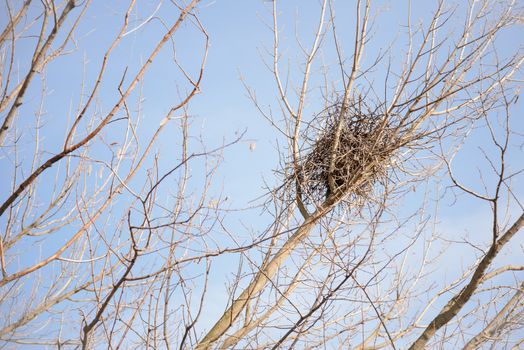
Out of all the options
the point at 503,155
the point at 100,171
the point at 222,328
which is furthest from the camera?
the point at 100,171

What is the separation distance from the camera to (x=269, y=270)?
2865 millimetres

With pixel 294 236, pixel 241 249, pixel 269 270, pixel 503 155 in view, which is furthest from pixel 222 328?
pixel 503 155

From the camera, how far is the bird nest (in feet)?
9.91

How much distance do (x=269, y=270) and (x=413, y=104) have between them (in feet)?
4.35

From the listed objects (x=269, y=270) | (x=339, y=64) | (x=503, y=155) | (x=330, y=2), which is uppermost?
(x=330, y=2)

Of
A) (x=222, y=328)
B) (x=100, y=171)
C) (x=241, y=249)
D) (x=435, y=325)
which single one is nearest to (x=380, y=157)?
Answer: (x=435, y=325)

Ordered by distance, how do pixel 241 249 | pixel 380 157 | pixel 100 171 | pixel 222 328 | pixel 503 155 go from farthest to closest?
pixel 100 171 < pixel 380 157 < pixel 222 328 < pixel 503 155 < pixel 241 249

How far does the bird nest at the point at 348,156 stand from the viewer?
3.02 metres

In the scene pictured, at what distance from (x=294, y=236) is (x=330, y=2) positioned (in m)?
1.52

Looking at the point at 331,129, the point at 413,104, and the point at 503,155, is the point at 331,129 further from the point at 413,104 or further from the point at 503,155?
the point at 503,155

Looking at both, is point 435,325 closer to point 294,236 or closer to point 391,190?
point 294,236

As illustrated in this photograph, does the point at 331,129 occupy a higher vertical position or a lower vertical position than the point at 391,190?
higher

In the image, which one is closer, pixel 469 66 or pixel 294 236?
pixel 294 236

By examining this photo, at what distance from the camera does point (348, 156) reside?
304cm
